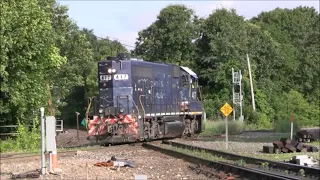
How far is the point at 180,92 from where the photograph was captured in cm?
2452

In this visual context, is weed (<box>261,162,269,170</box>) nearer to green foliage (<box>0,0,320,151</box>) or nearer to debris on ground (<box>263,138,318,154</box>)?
debris on ground (<box>263,138,318,154</box>)

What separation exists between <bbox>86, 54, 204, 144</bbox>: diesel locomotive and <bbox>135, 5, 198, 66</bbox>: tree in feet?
93.1

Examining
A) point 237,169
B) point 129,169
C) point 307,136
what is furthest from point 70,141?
point 237,169

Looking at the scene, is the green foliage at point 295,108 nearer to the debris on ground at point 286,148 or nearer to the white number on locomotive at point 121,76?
the white number on locomotive at point 121,76

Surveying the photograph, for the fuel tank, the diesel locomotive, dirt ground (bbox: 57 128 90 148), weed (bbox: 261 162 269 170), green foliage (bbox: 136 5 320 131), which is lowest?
dirt ground (bbox: 57 128 90 148)

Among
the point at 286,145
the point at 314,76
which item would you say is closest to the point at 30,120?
the point at 286,145

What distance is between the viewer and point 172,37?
52219mm

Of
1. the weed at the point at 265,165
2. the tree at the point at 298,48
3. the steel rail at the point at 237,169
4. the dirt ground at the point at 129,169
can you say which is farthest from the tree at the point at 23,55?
the tree at the point at 298,48

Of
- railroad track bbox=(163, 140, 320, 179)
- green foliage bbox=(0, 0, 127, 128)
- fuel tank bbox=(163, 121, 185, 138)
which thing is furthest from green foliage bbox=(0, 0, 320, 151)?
railroad track bbox=(163, 140, 320, 179)

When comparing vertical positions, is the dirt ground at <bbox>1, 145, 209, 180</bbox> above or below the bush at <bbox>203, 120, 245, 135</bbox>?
below

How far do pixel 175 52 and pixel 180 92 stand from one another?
1138 inches

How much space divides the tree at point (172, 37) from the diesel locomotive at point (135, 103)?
28.4 m

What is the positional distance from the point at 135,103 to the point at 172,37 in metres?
32.2

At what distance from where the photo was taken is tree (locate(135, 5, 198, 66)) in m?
52.6
